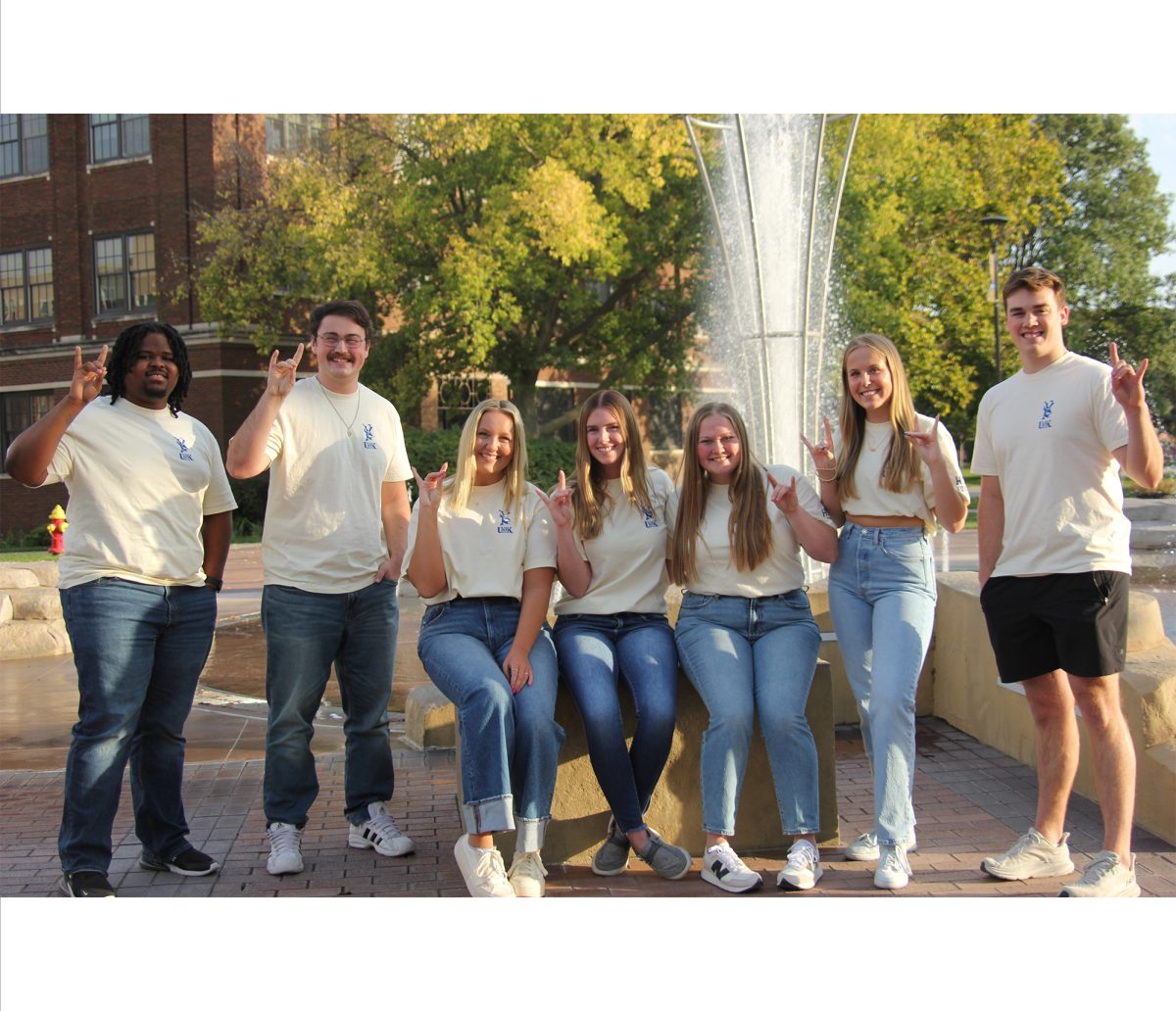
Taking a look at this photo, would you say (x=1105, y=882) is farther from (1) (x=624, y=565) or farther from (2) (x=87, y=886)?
(2) (x=87, y=886)

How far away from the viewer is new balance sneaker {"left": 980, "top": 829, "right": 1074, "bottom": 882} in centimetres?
418

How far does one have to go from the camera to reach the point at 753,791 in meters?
4.60

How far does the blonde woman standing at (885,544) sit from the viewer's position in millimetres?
4270

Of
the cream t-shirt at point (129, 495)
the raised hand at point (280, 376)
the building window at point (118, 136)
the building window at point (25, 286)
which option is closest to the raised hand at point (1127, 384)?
the raised hand at point (280, 376)

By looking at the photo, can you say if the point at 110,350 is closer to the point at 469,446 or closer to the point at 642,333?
the point at 469,446

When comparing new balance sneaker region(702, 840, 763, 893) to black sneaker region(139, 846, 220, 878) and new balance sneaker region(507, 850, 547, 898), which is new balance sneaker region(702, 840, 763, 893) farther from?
black sneaker region(139, 846, 220, 878)

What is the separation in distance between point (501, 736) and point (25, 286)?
99.1 ft

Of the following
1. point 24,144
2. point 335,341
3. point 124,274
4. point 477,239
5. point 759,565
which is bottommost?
point 759,565

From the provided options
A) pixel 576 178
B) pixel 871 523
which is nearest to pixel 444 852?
pixel 871 523

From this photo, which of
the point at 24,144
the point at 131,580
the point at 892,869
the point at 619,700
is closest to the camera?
the point at 892,869

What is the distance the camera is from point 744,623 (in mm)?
4523

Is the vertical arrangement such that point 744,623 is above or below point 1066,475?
below

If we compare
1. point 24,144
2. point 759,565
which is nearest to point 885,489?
point 759,565

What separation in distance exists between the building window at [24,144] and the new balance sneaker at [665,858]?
30.1 m
